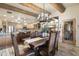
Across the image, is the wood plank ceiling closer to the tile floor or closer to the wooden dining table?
the wooden dining table

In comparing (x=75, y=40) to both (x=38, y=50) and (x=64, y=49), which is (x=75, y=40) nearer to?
(x=64, y=49)

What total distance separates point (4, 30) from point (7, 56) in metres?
0.48

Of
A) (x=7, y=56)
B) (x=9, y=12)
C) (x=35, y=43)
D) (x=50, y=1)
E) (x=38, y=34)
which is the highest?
(x=50, y=1)

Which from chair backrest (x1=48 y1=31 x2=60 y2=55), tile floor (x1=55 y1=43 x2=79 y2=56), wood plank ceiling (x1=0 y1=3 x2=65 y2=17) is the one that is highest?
wood plank ceiling (x1=0 y1=3 x2=65 y2=17)

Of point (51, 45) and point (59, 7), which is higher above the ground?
point (59, 7)

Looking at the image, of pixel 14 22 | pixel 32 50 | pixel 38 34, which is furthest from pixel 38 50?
pixel 14 22

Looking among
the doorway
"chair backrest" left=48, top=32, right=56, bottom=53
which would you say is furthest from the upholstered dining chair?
the doorway

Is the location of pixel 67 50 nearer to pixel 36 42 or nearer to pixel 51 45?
pixel 51 45

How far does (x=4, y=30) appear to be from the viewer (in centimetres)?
217

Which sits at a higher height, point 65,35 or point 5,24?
point 5,24

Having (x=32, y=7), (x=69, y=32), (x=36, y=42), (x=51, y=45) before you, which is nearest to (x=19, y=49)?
(x=36, y=42)

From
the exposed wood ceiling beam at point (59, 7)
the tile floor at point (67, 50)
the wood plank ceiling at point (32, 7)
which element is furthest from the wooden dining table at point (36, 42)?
the exposed wood ceiling beam at point (59, 7)

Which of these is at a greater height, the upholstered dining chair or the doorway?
the doorway

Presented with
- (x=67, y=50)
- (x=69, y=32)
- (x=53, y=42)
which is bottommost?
(x=67, y=50)
